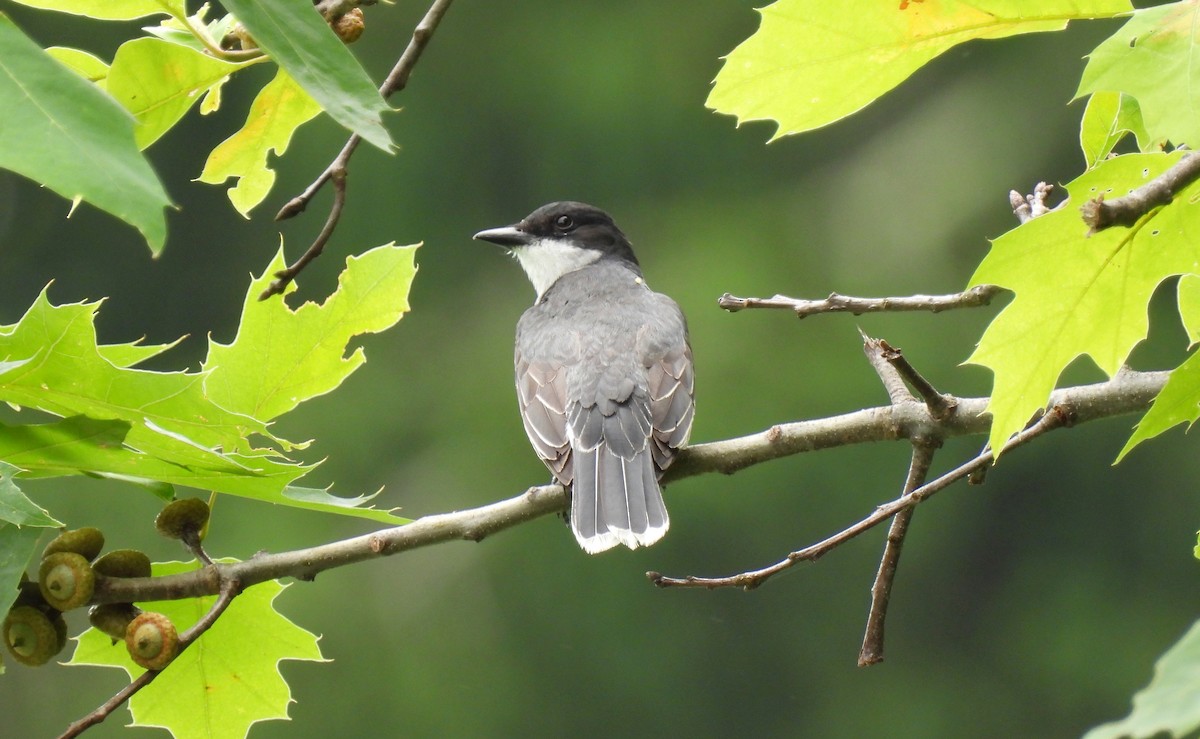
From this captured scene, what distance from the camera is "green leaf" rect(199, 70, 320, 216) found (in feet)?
6.91

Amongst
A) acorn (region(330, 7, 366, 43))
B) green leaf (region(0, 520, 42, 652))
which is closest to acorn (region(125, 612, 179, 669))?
green leaf (region(0, 520, 42, 652))

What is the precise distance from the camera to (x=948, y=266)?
13633 mm

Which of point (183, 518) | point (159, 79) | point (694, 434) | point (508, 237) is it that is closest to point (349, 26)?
point (159, 79)

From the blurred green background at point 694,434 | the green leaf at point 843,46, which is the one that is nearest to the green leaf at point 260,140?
the green leaf at point 843,46

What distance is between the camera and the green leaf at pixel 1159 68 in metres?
1.49

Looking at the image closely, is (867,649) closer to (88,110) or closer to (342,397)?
(88,110)

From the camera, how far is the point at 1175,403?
5.58 feet

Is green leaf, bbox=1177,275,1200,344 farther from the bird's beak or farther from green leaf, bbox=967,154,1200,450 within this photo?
the bird's beak

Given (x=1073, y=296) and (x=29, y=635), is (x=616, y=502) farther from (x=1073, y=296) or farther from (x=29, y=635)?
(x=1073, y=296)

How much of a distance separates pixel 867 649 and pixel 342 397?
12770 millimetres

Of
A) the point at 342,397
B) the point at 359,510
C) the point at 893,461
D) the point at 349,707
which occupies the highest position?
the point at 359,510

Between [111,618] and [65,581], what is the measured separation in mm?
137

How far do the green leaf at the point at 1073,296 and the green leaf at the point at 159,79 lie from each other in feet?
3.29

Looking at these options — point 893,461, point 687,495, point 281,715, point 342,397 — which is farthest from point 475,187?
point 281,715
